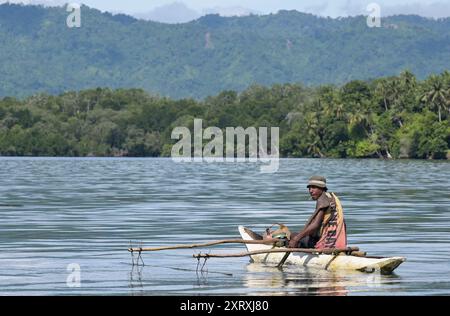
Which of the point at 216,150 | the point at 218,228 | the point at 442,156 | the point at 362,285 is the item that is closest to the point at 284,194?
the point at 218,228

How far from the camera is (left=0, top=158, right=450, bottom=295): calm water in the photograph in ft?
72.6

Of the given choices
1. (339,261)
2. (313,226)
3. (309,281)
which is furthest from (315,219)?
(309,281)

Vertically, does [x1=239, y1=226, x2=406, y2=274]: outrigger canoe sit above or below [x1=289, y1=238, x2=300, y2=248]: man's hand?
below

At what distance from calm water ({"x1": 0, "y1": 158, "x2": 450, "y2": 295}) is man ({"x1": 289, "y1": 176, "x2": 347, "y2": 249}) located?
0.76m

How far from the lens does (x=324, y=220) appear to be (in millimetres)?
24203

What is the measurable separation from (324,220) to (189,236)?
8.81 metres

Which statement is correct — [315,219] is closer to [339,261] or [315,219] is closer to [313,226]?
[313,226]

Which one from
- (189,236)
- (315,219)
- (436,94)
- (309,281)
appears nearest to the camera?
(309,281)

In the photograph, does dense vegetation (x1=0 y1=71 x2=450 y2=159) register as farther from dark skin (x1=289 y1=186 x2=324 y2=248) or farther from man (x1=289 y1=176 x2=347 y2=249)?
dark skin (x1=289 y1=186 x2=324 y2=248)

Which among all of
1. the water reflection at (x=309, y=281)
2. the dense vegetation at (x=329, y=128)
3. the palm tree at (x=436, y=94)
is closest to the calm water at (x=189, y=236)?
the water reflection at (x=309, y=281)

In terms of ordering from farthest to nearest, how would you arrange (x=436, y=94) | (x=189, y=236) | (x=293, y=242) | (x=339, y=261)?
(x=436, y=94) < (x=189, y=236) < (x=293, y=242) < (x=339, y=261)

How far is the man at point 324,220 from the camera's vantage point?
24.0 m

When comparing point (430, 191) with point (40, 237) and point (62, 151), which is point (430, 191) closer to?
point (40, 237)

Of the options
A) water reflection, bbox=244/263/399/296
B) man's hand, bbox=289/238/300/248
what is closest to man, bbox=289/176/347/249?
man's hand, bbox=289/238/300/248
